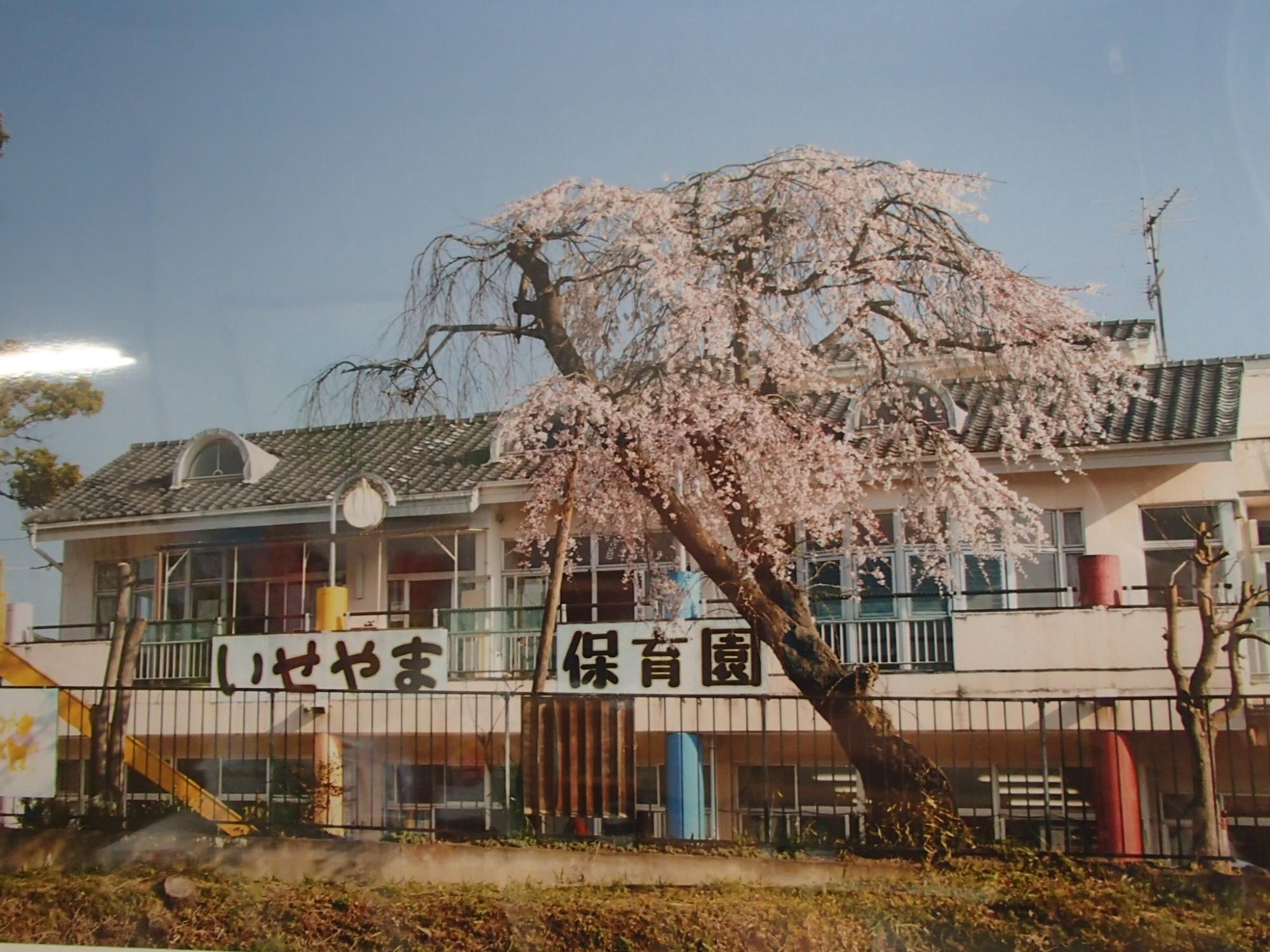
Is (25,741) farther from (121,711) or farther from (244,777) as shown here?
(244,777)

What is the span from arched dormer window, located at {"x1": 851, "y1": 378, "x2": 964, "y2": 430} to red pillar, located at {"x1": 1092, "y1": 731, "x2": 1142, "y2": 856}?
1.84m

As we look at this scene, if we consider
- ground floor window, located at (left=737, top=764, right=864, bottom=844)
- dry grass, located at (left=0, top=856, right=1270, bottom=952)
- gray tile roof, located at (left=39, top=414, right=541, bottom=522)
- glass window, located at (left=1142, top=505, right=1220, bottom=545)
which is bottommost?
dry grass, located at (left=0, top=856, right=1270, bottom=952)

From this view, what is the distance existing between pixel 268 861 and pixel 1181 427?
550 cm

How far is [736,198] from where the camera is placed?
6.75 meters

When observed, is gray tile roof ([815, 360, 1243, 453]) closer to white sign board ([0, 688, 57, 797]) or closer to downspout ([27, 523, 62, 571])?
downspout ([27, 523, 62, 571])

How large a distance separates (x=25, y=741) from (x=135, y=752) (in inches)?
25.4

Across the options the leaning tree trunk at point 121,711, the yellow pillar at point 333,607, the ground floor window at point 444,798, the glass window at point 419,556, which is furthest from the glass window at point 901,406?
the leaning tree trunk at point 121,711

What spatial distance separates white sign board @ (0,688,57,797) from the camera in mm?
7391

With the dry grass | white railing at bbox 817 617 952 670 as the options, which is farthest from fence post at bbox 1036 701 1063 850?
white railing at bbox 817 617 952 670

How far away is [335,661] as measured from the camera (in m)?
7.17

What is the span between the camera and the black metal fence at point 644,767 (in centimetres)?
618

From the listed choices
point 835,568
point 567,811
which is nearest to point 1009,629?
point 835,568

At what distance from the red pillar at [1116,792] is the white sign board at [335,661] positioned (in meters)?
3.62

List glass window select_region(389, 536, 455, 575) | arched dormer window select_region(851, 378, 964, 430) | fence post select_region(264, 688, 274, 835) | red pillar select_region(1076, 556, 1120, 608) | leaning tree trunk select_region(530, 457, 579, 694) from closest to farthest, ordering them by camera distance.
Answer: red pillar select_region(1076, 556, 1120, 608) < arched dormer window select_region(851, 378, 964, 430) < leaning tree trunk select_region(530, 457, 579, 694) < glass window select_region(389, 536, 455, 575) < fence post select_region(264, 688, 274, 835)
